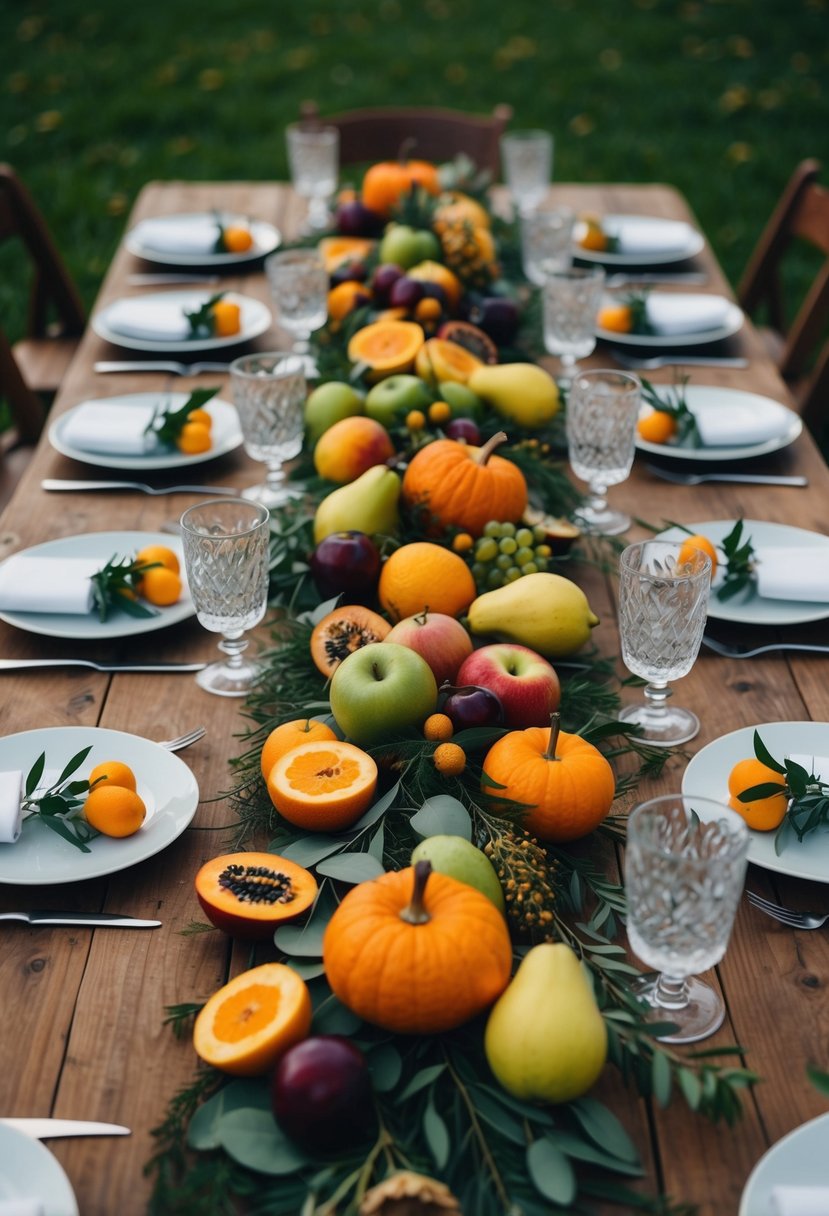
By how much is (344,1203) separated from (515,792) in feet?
1.42

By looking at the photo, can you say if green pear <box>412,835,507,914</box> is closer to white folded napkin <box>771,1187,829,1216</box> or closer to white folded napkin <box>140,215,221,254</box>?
white folded napkin <box>771,1187,829,1216</box>

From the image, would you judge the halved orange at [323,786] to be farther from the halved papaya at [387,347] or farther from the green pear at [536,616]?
the halved papaya at [387,347]

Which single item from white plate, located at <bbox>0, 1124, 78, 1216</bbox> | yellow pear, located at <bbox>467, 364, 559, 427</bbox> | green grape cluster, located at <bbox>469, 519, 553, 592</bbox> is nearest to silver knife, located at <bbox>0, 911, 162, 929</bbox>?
white plate, located at <bbox>0, 1124, 78, 1216</bbox>

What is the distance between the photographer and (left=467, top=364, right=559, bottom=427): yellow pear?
80.4 inches

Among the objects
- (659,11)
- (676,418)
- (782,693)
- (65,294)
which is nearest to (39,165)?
(65,294)

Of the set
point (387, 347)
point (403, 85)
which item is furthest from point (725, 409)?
point (403, 85)

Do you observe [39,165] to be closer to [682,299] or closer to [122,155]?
[122,155]

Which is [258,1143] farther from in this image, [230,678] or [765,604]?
[765,604]

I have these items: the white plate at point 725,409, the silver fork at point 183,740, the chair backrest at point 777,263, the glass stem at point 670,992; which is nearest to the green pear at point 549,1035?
the glass stem at point 670,992

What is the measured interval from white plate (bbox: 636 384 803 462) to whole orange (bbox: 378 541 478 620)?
0.65m

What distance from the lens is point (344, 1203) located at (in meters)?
0.89

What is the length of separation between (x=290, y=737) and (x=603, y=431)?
29.6 inches

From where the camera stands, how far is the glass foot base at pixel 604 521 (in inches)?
73.8

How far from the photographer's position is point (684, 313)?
2.55 m
